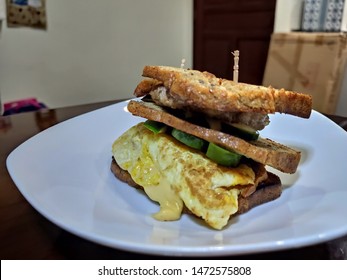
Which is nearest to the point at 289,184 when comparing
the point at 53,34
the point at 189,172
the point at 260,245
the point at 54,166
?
the point at 189,172

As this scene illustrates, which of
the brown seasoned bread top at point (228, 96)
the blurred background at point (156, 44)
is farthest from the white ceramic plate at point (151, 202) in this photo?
the blurred background at point (156, 44)

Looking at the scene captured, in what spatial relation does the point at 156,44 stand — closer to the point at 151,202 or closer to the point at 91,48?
the point at 91,48

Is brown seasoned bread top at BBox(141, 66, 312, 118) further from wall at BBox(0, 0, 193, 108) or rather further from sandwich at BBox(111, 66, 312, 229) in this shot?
wall at BBox(0, 0, 193, 108)

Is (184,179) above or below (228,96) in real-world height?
below

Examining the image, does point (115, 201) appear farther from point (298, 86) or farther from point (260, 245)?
point (298, 86)

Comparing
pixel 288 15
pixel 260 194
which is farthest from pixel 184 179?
pixel 288 15

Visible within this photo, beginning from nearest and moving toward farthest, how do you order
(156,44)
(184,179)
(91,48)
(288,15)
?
1. (184,179)
2. (288,15)
3. (91,48)
4. (156,44)
